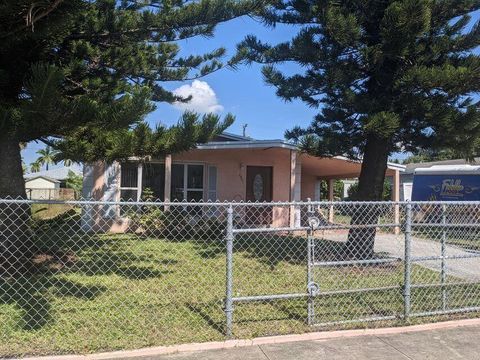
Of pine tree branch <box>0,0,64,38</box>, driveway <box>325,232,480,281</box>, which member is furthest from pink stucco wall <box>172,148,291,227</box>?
pine tree branch <box>0,0,64,38</box>

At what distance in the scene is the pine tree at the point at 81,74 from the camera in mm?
6629

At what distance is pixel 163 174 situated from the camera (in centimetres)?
1675

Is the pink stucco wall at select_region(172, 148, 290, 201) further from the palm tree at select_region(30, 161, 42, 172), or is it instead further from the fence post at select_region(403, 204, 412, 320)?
the palm tree at select_region(30, 161, 42, 172)

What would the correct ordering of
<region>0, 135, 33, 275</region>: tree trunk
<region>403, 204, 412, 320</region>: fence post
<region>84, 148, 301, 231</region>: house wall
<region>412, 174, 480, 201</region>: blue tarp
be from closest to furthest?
<region>403, 204, 412, 320</region>: fence post → <region>0, 135, 33, 275</region>: tree trunk → <region>84, 148, 301, 231</region>: house wall → <region>412, 174, 480, 201</region>: blue tarp

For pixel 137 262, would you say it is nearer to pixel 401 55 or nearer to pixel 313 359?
pixel 313 359

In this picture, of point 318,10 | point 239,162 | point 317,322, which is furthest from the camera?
point 239,162

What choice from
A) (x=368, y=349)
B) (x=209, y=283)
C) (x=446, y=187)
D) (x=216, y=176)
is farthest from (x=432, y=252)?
(x=446, y=187)

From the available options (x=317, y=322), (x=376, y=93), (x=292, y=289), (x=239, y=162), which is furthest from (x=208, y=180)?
(x=317, y=322)

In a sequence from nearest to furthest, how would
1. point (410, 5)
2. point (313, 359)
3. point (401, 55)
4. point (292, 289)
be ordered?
point (313, 359)
point (292, 289)
point (410, 5)
point (401, 55)

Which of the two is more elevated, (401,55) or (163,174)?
(401,55)

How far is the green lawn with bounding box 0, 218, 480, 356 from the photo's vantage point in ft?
18.1

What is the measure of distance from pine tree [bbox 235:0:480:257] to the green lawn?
6.22 ft

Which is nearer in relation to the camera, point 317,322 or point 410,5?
point 317,322

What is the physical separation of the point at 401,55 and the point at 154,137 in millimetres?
4791
